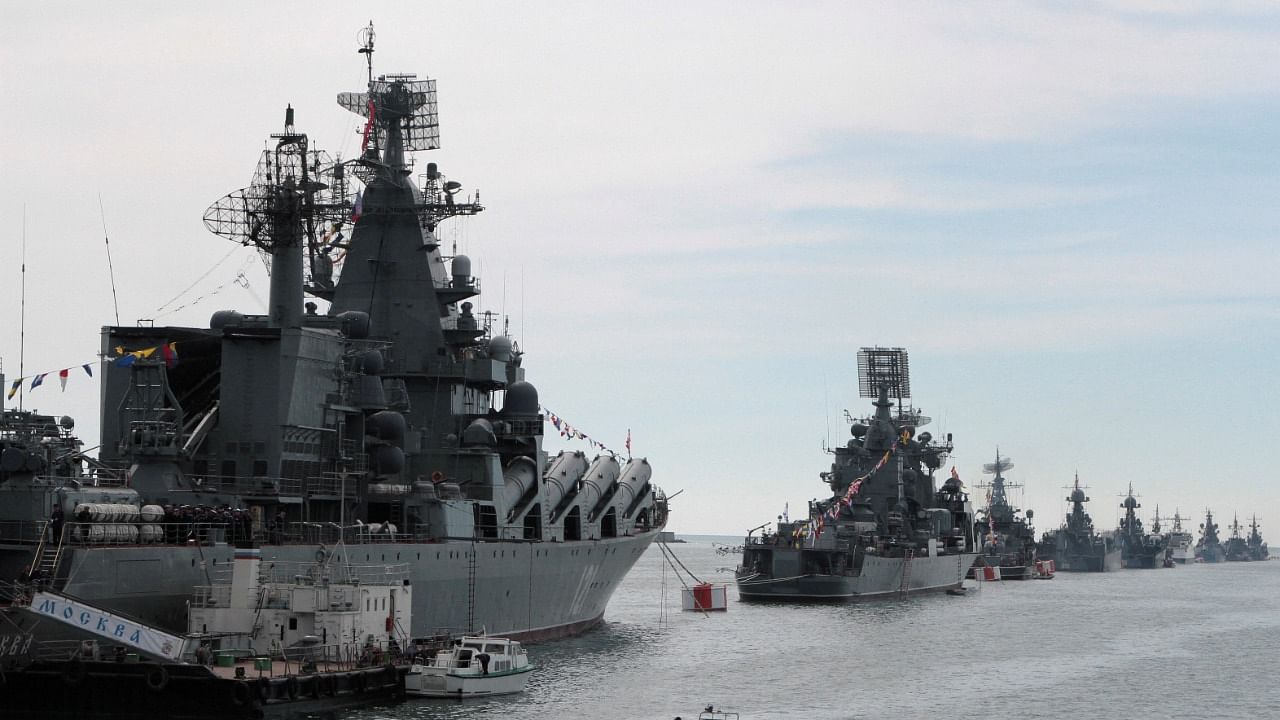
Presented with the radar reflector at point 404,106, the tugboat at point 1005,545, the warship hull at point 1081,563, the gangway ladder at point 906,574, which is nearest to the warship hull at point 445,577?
the radar reflector at point 404,106

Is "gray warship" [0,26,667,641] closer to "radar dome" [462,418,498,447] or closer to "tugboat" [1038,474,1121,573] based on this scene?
"radar dome" [462,418,498,447]

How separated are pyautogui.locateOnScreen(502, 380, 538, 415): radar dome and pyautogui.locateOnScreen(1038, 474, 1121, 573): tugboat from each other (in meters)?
121

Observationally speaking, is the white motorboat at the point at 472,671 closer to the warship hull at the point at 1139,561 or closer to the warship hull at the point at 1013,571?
the warship hull at the point at 1013,571

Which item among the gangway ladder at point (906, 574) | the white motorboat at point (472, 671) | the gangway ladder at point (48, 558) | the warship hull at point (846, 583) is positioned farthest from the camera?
the gangway ladder at point (906, 574)

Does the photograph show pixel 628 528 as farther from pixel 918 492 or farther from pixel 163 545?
pixel 918 492

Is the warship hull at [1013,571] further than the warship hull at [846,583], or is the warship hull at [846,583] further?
the warship hull at [1013,571]

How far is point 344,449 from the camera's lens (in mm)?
48875

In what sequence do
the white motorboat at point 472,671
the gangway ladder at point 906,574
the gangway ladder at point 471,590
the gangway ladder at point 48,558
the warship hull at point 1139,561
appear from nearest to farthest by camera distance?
the gangway ladder at point 48,558
the white motorboat at point 472,671
the gangway ladder at point 471,590
the gangway ladder at point 906,574
the warship hull at point 1139,561

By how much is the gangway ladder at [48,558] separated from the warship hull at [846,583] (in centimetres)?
5857

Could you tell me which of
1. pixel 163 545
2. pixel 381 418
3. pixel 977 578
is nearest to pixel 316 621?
pixel 163 545

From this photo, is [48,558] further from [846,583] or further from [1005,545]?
[1005,545]

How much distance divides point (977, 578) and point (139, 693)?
10407 centimetres

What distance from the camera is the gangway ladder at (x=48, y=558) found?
119ft

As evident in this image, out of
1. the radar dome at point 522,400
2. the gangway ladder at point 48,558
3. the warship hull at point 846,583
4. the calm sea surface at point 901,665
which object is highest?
the radar dome at point 522,400
